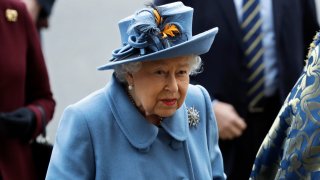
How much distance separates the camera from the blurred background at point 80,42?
812 centimetres

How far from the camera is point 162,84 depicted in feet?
11.3

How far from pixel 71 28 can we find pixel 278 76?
3503 millimetres

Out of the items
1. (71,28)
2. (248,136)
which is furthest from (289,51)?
(71,28)

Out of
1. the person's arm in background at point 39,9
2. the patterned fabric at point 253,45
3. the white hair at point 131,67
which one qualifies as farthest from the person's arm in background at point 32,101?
the white hair at point 131,67

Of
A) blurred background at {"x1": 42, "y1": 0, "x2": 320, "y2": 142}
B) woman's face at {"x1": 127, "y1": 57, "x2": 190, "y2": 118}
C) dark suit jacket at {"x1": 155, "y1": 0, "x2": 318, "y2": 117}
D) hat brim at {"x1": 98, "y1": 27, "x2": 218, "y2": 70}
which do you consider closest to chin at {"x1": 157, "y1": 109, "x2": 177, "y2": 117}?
woman's face at {"x1": 127, "y1": 57, "x2": 190, "y2": 118}

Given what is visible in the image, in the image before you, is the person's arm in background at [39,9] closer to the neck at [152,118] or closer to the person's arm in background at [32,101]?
the person's arm in background at [32,101]

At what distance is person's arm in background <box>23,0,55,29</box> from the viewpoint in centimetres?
552

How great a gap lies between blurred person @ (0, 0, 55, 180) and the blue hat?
1.32 metres

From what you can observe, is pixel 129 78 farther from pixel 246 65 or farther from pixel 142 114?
pixel 246 65

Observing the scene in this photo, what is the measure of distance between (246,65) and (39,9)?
1.30m

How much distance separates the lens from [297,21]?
16.5ft

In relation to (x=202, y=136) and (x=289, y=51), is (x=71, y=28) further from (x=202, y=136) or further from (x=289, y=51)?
(x=202, y=136)

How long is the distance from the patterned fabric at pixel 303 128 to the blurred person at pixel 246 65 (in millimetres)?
1398

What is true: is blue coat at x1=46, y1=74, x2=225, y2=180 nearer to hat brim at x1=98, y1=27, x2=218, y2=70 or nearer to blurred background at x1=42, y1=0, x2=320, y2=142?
hat brim at x1=98, y1=27, x2=218, y2=70
